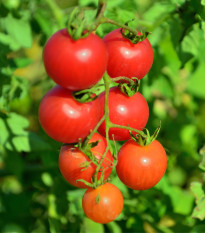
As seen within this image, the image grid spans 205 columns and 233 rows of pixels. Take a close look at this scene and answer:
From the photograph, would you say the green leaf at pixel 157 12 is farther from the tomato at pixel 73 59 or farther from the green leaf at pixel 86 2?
the tomato at pixel 73 59

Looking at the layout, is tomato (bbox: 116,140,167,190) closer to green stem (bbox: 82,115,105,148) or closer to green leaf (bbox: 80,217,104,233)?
green stem (bbox: 82,115,105,148)

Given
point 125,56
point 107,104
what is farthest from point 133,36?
point 107,104

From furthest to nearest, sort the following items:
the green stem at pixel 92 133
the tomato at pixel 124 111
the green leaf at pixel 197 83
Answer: the green leaf at pixel 197 83 → the tomato at pixel 124 111 → the green stem at pixel 92 133

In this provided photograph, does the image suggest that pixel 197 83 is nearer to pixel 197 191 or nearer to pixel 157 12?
pixel 157 12

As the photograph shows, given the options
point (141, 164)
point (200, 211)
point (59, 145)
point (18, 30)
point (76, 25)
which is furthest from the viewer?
point (18, 30)

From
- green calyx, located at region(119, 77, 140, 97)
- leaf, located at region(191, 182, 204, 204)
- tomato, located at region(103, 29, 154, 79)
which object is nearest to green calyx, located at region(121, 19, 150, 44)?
tomato, located at region(103, 29, 154, 79)

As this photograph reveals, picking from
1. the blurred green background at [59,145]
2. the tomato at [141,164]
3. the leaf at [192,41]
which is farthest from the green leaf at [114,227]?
the leaf at [192,41]

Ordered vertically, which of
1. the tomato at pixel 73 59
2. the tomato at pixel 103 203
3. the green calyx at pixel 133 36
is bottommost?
the tomato at pixel 103 203
